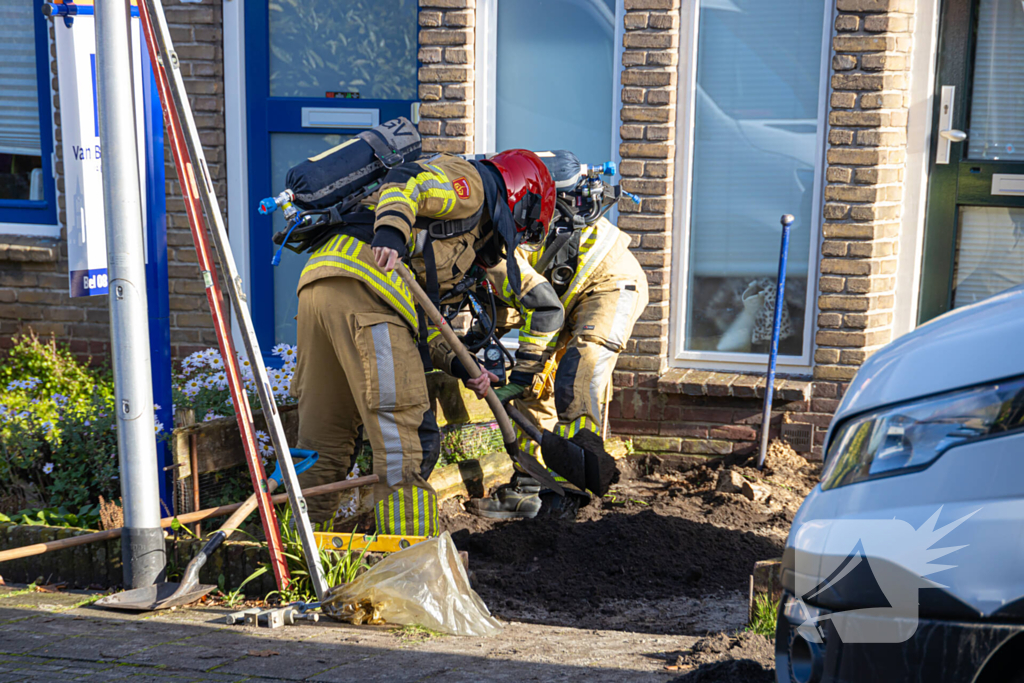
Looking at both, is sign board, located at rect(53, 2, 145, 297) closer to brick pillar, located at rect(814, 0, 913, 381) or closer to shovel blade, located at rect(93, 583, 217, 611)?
shovel blade, located at rect(93, 583, 217, 611)

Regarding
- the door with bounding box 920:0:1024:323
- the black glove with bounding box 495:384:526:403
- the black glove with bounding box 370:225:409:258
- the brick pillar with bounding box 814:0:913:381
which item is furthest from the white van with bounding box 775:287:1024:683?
the door with bounding box 920:0:1024:323

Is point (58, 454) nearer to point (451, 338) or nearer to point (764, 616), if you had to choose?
point (451, 338)

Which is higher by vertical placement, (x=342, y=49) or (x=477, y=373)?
(x=342, y=49)

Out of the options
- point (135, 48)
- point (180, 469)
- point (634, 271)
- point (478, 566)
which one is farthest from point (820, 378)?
point (135, 48)

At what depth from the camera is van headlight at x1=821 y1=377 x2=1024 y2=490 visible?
67.9 inches

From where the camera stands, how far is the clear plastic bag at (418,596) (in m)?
3.39

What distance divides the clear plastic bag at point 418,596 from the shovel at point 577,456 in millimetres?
1531

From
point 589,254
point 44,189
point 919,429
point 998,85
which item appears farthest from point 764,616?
point 44,189

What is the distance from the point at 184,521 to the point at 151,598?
0.37 metres

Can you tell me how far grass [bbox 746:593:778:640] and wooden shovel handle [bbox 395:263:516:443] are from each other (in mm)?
1615

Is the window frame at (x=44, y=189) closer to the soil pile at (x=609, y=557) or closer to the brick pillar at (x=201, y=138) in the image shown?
the brick pillar at (x=201, y=138)

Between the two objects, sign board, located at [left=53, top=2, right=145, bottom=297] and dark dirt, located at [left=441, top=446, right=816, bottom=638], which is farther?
sign board, located at [left=53, top=2, right=145, bottom=297]

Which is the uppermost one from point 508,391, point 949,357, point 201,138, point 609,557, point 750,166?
point 201,138

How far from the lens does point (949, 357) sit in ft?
5.96
